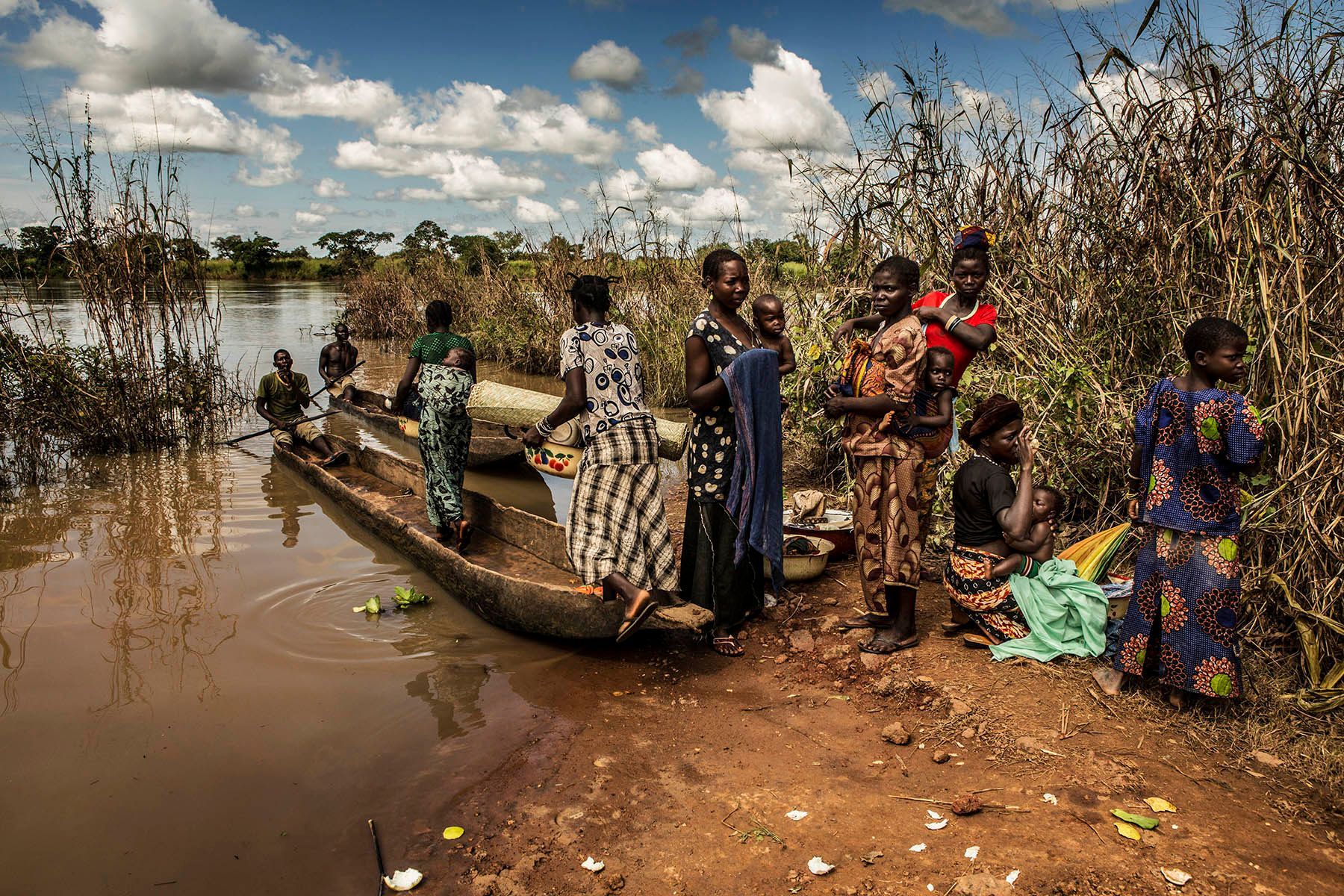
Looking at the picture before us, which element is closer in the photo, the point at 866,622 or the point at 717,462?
the point at 717,462

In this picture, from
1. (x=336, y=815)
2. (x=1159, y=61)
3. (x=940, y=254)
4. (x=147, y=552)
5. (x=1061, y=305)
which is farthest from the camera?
(x=147, y=552)

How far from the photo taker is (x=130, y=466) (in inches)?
319

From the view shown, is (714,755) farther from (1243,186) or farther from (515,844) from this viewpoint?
(1243,186)

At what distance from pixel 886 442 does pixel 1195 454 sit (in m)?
1.12

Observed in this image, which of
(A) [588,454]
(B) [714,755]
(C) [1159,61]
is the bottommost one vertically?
(B) [714,755]

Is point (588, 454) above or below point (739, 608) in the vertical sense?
above

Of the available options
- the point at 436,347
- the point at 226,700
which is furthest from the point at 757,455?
the point at 226,700

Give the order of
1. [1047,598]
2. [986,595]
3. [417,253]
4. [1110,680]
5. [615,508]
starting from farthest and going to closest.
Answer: [417,253], [615,508], [986,595], [1047,598], [1110,680]

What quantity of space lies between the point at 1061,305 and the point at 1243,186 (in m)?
1.21

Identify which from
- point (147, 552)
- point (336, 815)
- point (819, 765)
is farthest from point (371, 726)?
point (147, 552)

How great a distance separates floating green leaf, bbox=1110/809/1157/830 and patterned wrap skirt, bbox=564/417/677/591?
200cm

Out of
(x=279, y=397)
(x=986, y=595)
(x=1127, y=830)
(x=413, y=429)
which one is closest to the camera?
(x=1127, y=830)

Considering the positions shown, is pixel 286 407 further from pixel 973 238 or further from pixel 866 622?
pixel 973 238

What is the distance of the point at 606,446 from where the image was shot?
367 cm
